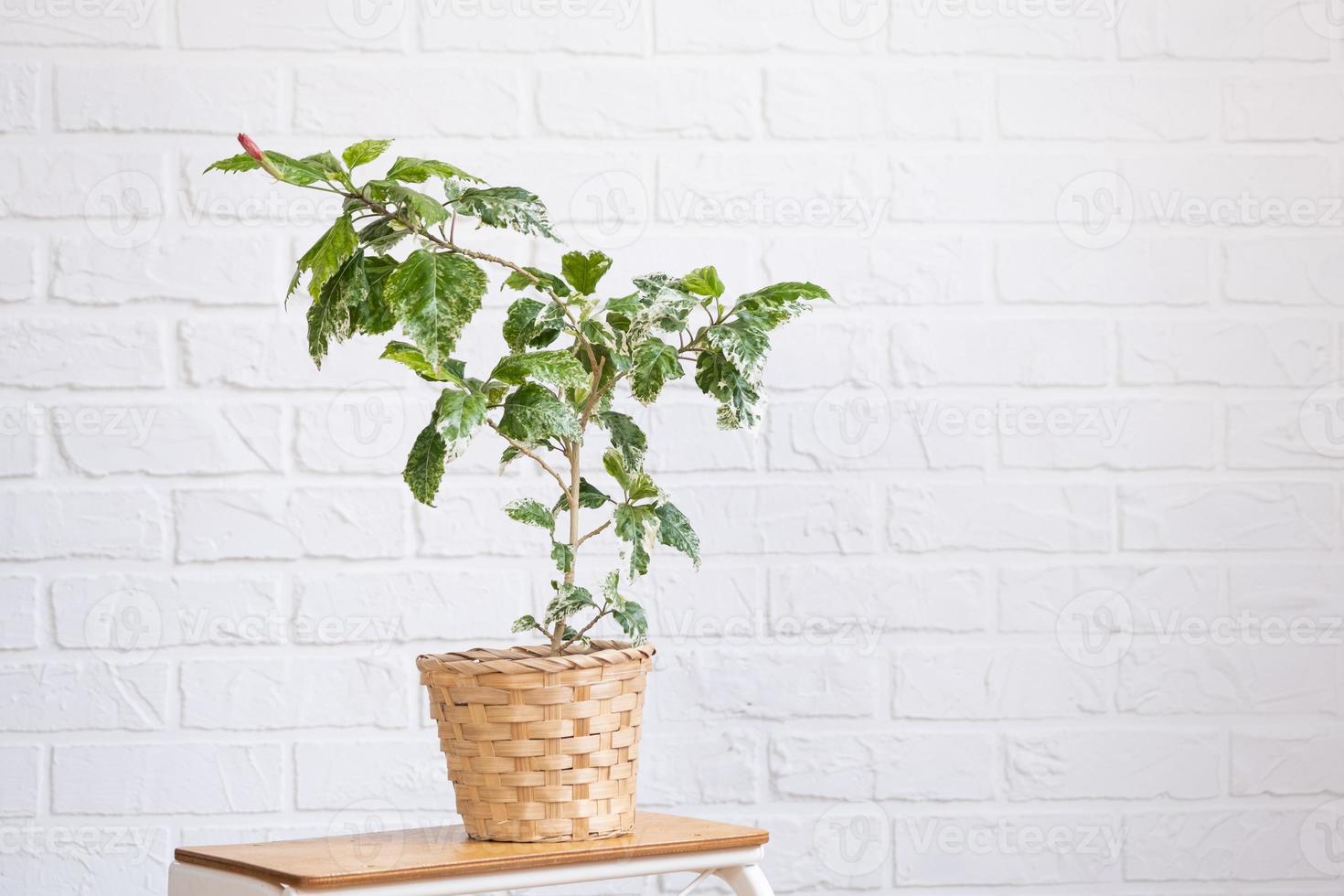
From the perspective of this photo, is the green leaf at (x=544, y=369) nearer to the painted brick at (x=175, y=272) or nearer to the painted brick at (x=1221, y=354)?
the painted brick at (x=175, y=272)

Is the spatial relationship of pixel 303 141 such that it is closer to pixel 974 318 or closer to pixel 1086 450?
pixel 974 318

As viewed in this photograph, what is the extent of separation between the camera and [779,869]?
1.52 metres

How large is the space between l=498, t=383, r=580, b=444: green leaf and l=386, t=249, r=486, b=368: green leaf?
0.08 metres

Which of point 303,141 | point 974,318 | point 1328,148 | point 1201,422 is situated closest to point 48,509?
point 303,141

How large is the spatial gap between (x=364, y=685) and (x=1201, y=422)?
3.25 feet
